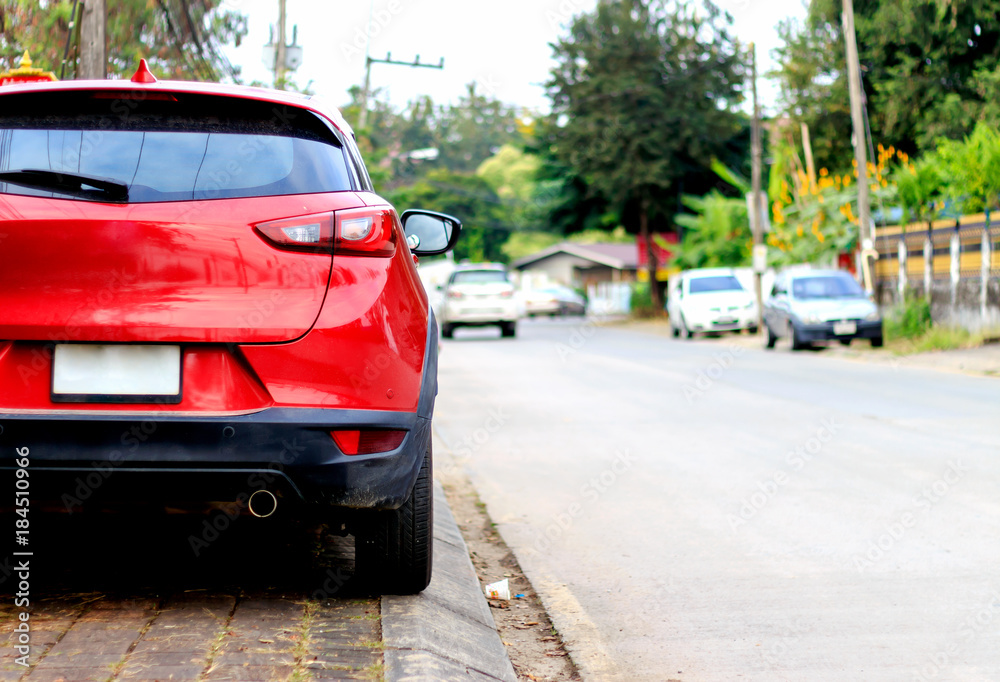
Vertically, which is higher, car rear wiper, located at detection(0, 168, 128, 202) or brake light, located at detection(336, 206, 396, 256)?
car rear wiper, located at detection(0, 168, 128, 202)

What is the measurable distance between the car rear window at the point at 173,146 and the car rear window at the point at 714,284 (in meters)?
26.1

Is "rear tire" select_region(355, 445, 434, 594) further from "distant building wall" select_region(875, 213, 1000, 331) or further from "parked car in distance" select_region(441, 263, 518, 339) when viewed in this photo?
"parked car in distance" select_region(441, 263, 518, 339)

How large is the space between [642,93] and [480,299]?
1589 centimetres

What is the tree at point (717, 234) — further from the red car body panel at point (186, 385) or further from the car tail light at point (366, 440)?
the red car body panel at point (186, 385)

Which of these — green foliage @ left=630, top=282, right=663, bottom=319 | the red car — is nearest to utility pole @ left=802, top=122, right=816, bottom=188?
green foliage @ left=630, top=282, right=663, bottom=319

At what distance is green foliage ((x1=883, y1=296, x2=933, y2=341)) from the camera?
73.0ft

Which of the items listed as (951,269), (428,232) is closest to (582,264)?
(951,269)

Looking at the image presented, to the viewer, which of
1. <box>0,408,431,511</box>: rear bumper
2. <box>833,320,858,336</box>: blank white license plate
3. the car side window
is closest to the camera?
<box>0,408,431,511</box>: rear bumper

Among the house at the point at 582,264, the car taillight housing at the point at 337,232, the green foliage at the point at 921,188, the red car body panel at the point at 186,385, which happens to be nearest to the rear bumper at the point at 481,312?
the green foliage at the point at 921,188

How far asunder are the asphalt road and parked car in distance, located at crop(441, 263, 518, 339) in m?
14.0

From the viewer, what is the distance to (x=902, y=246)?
24.8 meters

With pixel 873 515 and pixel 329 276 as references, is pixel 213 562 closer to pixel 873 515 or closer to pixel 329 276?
pixel 329 276

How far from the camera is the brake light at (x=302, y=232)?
348 cm

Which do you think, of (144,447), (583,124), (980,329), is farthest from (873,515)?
(583,124)
